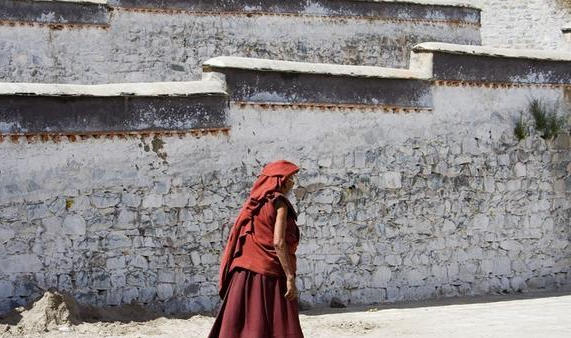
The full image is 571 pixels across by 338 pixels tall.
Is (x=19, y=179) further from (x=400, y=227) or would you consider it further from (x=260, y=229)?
(x=400, y=227)

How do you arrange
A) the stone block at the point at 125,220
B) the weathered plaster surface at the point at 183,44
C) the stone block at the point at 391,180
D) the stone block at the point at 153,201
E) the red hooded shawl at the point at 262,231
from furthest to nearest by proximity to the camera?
the weathered plaster surface at the point at 183,44 → the stone block at the point at 391,180 → the stone block at the point at 153,201 → the stone block at the point at 125,220 → the red hooded shawl at the point at 262,231

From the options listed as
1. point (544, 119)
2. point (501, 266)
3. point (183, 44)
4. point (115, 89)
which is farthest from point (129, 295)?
point (183, 44)

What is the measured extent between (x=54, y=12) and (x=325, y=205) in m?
5.10

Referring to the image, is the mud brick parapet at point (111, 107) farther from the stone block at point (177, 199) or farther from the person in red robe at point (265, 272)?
the person in red robe at point (265, 272)

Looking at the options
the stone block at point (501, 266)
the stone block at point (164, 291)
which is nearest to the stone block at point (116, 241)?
the stone block at point (164, 291)

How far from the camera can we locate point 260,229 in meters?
7.57

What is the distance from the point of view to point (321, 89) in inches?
438

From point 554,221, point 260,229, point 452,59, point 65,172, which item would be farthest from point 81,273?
point 554,221

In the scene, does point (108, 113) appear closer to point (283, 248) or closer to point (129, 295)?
point (129, 295)

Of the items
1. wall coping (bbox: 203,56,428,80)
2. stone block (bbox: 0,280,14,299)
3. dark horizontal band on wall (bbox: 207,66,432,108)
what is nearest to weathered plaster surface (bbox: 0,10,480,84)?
wall coping (bbox: 203,56,428,80)

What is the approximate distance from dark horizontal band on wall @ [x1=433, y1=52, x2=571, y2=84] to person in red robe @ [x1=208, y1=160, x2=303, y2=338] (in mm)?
4816

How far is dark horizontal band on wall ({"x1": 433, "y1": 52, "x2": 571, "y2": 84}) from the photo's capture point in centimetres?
1201

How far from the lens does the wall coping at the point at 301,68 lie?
415 inches

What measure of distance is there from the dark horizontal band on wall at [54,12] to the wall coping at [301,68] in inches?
167
